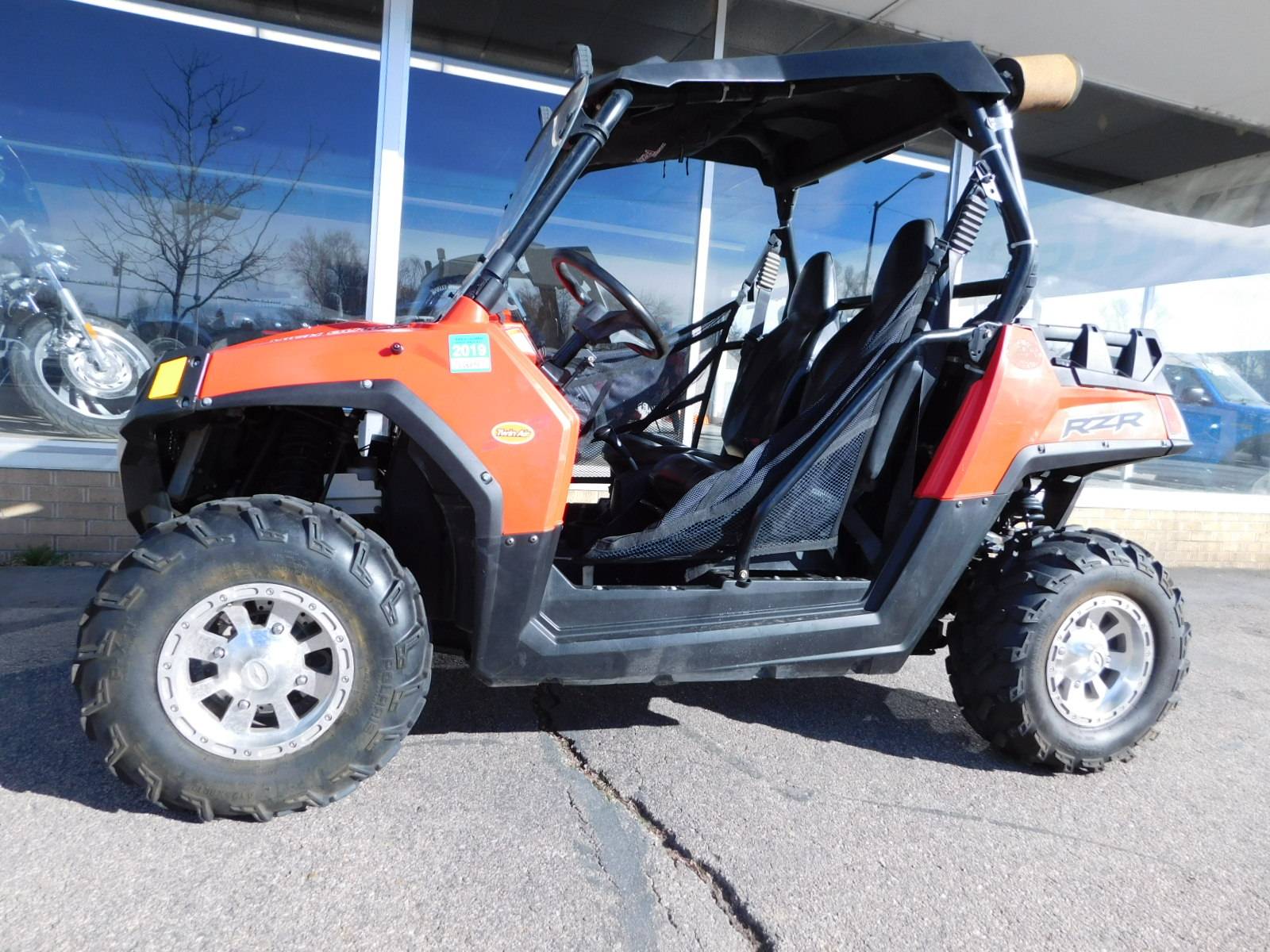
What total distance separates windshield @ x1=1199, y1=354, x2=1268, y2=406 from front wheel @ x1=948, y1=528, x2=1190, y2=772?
239 inches

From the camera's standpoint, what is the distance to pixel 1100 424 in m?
2.72

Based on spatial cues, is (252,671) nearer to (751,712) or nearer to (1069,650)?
(751,712)

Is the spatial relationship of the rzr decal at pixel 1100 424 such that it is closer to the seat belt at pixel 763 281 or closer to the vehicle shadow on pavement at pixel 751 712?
the vehicle shadow on pavement at pixel 751 712

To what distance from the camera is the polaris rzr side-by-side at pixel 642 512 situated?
2.11m

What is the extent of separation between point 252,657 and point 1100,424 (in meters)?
2.61

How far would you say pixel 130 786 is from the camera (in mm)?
2076

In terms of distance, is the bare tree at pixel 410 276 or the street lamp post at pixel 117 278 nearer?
the street lamp post at pixel 117 278

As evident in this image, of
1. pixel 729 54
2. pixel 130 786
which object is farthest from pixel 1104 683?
pixel 729 54

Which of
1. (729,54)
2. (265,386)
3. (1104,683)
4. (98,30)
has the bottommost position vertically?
(1104,683)

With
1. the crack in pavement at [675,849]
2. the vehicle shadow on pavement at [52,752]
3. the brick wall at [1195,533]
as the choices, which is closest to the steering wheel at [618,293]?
the crack in pavement at [675,849]

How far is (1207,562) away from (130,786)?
7717mm

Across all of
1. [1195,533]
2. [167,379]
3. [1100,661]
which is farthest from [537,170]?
[1195,533]

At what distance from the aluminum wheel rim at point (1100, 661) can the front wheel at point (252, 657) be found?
1979mm

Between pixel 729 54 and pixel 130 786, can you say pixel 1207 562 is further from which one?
pixel 130 786
